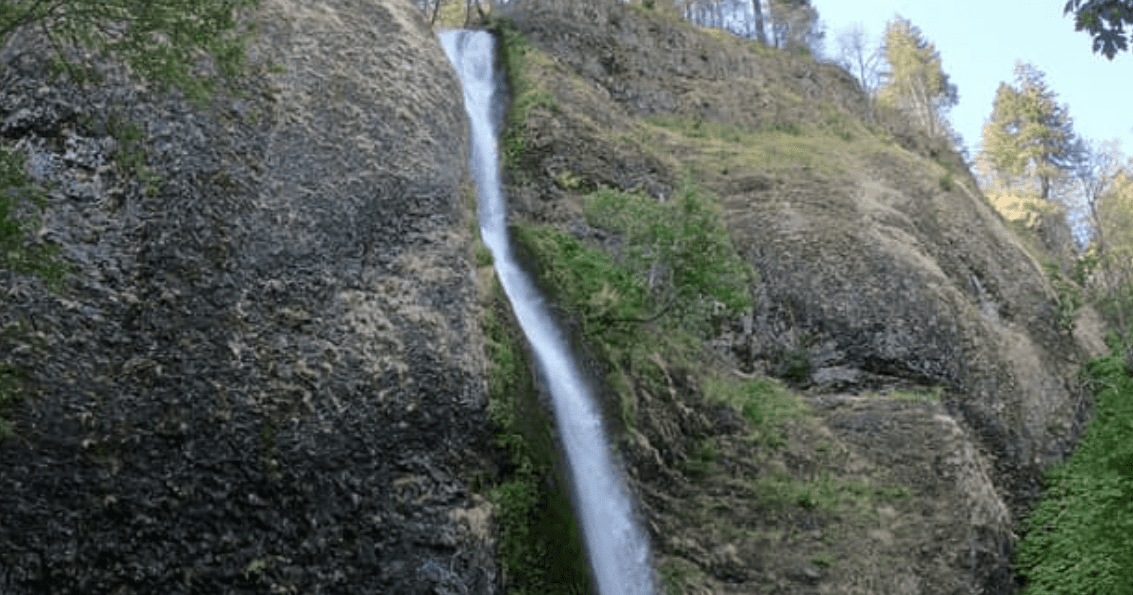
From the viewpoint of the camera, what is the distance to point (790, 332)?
70.8ft

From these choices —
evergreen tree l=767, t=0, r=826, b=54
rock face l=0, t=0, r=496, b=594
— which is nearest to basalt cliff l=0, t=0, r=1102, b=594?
rock face l=0, t=0, r=496, b=594

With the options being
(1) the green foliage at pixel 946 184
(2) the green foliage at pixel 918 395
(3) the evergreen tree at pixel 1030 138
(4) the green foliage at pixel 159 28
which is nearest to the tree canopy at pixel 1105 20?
(4) the green foliage at pixel 159 28

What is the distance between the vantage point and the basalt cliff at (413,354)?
10031mm

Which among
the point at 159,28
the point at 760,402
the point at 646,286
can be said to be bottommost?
the point at 760,402

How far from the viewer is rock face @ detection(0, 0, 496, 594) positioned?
9508mm

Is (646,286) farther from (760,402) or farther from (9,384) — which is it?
(9,384)

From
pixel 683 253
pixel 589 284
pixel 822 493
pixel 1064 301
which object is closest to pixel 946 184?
pixel 1064 301

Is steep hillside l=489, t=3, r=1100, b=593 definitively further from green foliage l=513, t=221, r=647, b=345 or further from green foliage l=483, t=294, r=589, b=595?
green foliage l=483, t=294, r=589, b=595

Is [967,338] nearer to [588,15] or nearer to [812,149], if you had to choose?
[812,149]

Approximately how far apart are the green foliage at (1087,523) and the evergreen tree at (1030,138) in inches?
963

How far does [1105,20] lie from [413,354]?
855 centimetres

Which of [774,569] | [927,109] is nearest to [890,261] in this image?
[774,569]

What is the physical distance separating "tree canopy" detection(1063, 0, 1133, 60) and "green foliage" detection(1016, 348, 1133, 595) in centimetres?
1034

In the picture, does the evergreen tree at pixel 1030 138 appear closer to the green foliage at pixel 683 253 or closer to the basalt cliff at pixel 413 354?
the basalt cliff at pixel 413 354
